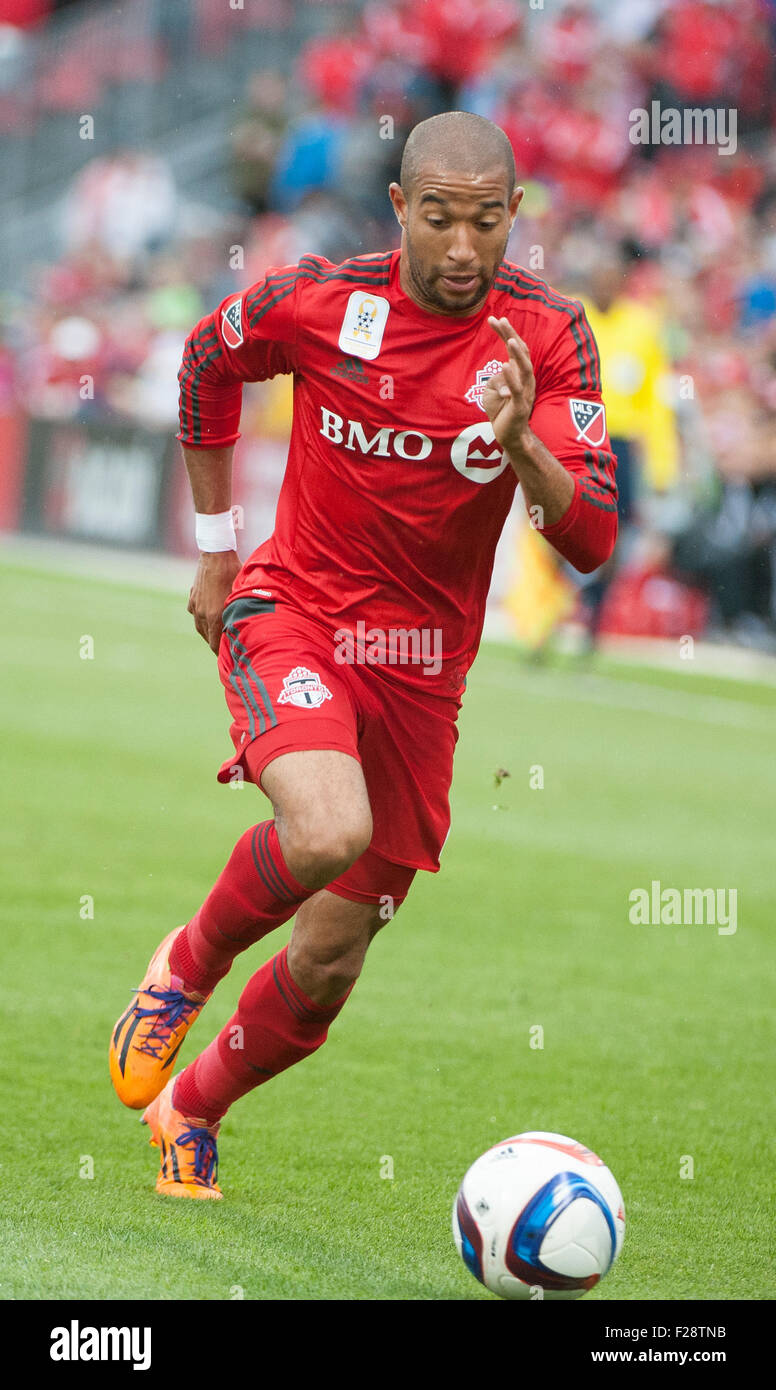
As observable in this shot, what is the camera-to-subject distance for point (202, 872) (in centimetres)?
768

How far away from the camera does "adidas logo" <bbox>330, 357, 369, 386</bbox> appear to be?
14.4 feet

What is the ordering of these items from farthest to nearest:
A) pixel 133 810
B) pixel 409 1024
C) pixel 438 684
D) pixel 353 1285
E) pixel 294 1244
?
pixel 133 810
pixel 409 1024
pixel 438 684
pixel 294 1244
pixel 353 1285

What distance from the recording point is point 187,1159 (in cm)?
435

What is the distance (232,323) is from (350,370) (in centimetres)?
37

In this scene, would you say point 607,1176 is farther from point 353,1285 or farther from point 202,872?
point 202,872

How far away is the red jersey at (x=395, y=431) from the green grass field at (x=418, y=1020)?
1.29m

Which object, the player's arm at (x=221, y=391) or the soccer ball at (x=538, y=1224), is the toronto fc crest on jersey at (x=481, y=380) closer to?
the player's arm at (x=221, y=391)

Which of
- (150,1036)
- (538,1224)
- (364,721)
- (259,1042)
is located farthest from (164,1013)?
(538,1224)

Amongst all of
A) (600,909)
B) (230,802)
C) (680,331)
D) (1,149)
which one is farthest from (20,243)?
(600,909)

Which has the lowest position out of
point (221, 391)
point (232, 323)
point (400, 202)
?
point (221, 391)

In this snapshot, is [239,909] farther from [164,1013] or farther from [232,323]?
[232,323]

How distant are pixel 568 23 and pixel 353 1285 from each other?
18.3 meters

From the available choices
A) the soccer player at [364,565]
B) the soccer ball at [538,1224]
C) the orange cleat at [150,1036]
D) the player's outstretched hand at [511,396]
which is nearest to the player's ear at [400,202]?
the soccer player at [364,565]

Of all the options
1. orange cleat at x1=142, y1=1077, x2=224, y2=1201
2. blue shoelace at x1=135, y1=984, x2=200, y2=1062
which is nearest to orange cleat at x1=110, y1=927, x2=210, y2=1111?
blue shoelace at x1=135, y1=984, x2=200, y2=1062
